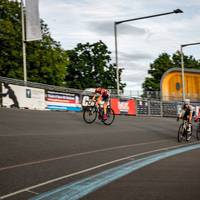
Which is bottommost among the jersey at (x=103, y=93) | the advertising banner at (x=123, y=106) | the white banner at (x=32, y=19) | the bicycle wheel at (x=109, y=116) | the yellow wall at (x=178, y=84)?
the bicycle wheel at (x=109, y=116)

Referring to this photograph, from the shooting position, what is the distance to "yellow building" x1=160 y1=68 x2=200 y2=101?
59062 mm

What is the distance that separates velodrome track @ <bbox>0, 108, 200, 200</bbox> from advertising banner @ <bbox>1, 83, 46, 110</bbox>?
260 inches

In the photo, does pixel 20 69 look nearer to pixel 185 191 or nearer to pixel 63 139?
pixel 63 139

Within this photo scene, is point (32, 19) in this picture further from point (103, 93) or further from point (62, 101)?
point (103, 93)

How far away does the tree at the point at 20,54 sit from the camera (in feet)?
149

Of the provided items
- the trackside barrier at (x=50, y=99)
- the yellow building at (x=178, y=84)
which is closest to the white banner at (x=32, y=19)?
the trackside barrier at (x=50, y=99)

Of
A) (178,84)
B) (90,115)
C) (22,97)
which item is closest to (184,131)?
(90,115)

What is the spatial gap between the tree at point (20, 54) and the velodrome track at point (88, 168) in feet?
102

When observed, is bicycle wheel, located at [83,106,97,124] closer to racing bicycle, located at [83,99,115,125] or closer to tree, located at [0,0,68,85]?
racing bicycle, located at [83,99,115,125]

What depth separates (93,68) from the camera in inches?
3211

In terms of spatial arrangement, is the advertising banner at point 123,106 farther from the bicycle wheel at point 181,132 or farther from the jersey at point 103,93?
the bicycle wheel at point 181,132

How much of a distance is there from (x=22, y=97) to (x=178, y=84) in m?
40.4

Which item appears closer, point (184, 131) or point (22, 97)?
point (184, 131)

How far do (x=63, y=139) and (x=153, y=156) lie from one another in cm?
333
